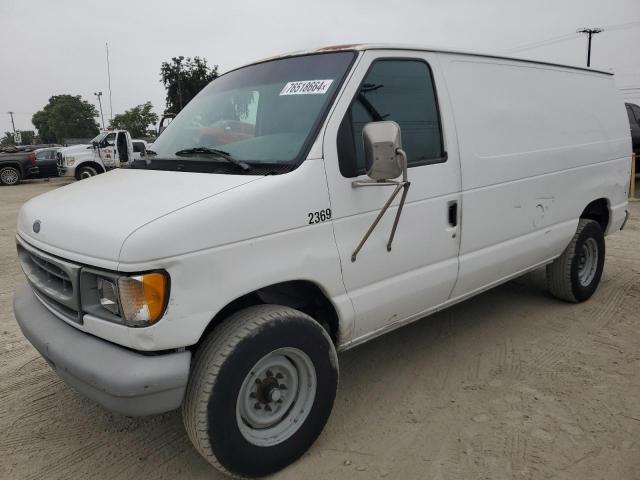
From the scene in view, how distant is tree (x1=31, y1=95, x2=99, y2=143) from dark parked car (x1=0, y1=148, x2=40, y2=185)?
76753 millimetres

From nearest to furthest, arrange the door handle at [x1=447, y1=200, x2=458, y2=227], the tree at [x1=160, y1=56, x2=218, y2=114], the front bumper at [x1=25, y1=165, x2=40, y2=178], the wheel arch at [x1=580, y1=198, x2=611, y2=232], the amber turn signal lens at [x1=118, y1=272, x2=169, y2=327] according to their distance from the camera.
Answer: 1. the amber turn signal lens at [x1=118, y1=272, x2=169, y2=327]
2. the door handle at [x1=447, y1=200, x2=458, y2=227]
3. the wheel arch at [x1=580, y1=198, x2=611, y2=232]
4. the front bumper at [x1=25, y1=165, x2=40, y2=178]
5. the tree at [x1=160, y1=56, x2=218, y2=114]

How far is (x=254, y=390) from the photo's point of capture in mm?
2518

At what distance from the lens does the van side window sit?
2.71 m

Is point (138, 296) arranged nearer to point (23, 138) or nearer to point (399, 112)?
point (399, 112)

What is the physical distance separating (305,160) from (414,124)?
35.8 inches

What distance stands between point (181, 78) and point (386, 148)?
124 ft

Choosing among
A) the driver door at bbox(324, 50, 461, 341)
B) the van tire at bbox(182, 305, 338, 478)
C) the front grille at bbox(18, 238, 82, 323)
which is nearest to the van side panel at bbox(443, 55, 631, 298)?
the driver door at bbox(324, 50, 461, 341)

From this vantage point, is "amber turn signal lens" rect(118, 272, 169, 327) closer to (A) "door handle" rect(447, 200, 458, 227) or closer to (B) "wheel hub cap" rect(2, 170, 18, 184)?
(A) "door handle" rect(447, 200, 458, 227)

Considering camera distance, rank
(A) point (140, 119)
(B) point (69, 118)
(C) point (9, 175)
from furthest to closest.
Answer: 1. (B) point (69, 118)
2. (A) point (140, 119)
3. (C) point (9, 175)

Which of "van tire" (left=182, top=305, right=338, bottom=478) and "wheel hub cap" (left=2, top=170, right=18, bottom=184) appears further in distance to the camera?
"wheel hub cap" (left=2, top=170, right=18, bottom=184)

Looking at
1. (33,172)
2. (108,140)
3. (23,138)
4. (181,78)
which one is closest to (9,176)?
(33,172)

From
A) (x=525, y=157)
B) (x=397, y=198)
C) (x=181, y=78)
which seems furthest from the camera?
(x=181, y=78)

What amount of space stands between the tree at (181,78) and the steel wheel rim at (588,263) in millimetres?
35611

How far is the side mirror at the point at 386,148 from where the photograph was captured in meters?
2.39
